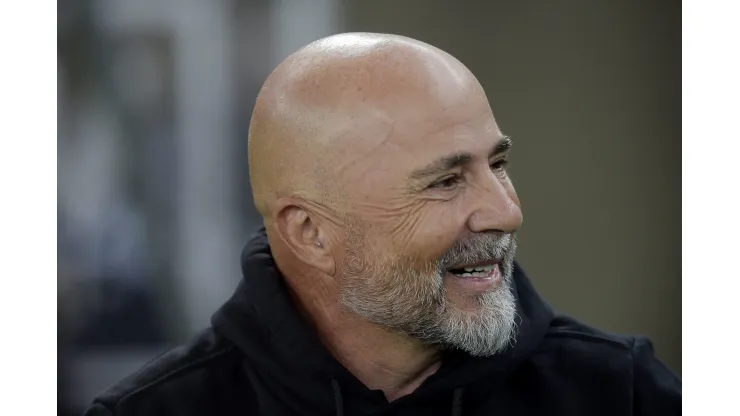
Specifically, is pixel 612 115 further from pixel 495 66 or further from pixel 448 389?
pixel 448 389

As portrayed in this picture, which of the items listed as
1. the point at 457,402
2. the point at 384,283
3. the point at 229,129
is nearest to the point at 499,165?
the point at 384,283

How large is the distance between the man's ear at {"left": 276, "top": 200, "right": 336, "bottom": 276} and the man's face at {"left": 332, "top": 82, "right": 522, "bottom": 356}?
0.10 ft

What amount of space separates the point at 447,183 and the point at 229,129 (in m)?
0.49

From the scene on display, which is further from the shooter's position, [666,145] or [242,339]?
[666,145]

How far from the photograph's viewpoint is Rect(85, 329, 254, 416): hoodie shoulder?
1.20 meters

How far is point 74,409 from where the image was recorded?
1346 mm

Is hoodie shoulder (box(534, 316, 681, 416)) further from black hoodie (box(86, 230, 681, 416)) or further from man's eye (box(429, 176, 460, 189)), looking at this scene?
man's eye (box(429, 176, 460, 189))

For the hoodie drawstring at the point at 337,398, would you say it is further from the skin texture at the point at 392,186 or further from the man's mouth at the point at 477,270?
the man's mouth at the point at 477,270

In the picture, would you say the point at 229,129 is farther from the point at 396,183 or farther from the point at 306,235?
the point at 396,183

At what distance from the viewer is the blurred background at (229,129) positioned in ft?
4.58

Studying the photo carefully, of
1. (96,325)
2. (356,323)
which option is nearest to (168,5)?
(96,325)

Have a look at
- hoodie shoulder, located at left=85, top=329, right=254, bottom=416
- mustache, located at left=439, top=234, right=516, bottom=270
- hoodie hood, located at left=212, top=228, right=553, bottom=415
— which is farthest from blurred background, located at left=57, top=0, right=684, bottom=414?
mustache, located at left=439, top=234, right=516, bottom=270
